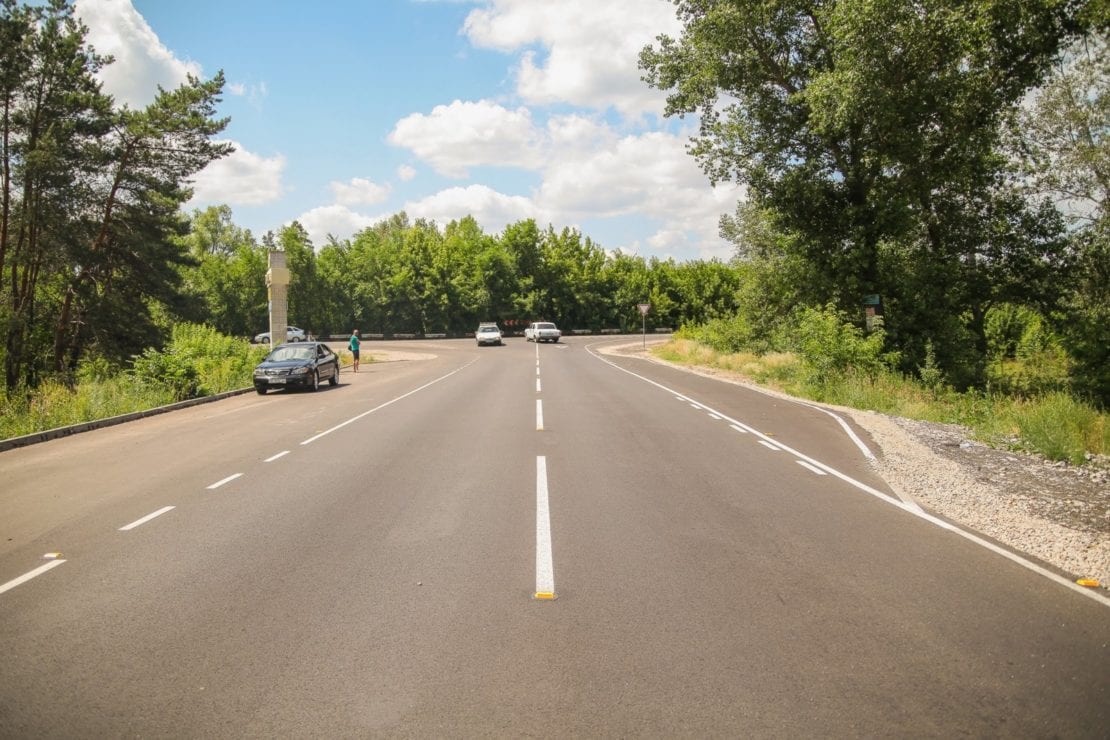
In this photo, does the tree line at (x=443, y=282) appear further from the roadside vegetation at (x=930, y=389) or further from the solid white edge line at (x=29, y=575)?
the solid white edge line at (x=29, y=575)

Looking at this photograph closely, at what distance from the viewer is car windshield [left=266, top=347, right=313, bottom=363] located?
75.8 feet

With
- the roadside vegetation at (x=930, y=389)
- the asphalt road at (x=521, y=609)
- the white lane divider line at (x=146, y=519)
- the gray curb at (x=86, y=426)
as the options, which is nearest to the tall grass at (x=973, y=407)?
the roadside vegetation at (x=930, y=389)

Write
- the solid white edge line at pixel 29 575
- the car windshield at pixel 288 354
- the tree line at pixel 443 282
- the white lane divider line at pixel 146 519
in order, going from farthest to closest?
the tree line at pixel 443 282, the car windshield at pixel 288 354, the white lane divider line at pixel 146 519, the solid white edge line at pixel 29 575

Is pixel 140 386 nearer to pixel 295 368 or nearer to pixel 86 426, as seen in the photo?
pixel 295 368

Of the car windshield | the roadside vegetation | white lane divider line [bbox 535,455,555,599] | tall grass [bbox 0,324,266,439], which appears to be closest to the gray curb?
tall grass [bbox 0,324,266,439]

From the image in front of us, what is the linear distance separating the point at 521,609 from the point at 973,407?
1516 centimetres

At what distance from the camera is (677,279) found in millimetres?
95000

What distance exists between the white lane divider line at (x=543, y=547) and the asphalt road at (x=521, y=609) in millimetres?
32

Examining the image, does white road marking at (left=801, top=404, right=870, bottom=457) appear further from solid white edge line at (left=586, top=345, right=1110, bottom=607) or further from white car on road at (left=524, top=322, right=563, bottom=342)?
white car on road at (left=524, top=322, right=563, bottom=342)

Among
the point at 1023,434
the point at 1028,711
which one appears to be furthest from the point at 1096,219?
the point at 1028,711

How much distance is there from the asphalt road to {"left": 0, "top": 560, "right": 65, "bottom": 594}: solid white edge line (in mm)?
26

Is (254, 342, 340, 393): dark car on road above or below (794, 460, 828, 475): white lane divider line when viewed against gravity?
above

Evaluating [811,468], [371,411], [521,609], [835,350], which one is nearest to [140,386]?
[371,411]

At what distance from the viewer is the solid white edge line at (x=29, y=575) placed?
5.17m
